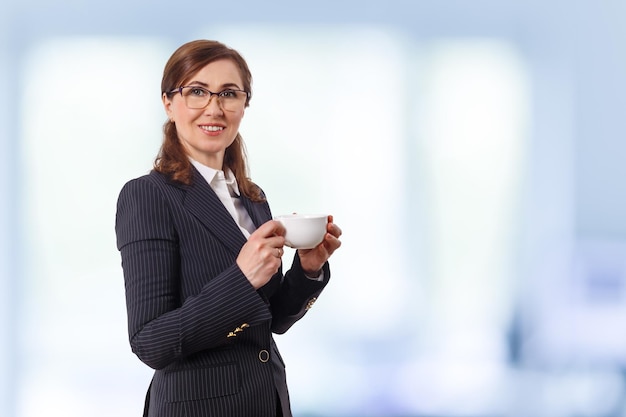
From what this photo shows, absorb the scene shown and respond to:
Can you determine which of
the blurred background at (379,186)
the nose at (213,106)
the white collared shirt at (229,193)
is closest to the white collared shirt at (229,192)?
the white collared shirt at (229,193)

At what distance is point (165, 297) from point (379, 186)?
247 cm

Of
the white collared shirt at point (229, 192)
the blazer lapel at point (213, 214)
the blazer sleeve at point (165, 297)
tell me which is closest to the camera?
the blazer sleeve at point (165, 297)

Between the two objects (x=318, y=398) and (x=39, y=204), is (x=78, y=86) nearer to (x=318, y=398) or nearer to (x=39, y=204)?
(x=39, y=204)

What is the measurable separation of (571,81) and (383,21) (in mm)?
1009

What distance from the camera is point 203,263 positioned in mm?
1333

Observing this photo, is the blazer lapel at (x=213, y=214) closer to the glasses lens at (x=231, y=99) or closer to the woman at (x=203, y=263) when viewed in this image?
the woman at (x=203, y=263)

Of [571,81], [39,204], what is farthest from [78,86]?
[571,81]

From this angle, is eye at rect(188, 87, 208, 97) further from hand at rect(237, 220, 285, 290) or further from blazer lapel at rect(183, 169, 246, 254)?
hand at rect(237, 220, 285, 290)

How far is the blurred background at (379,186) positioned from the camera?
3.57 m

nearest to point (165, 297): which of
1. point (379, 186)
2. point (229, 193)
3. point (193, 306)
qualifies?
point (193, 306)

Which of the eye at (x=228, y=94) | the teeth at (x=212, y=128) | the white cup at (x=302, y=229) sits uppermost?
the eye at (x=228, y=94)

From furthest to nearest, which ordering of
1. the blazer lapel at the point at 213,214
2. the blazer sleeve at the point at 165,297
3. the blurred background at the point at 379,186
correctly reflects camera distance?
the blurred background at the point at 379,186 → the blazer lapel at the point at 213,214 → the blazer sleeve at the point at 165,297

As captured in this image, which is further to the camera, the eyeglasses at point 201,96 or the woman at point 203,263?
the eyeglasses at point 201,96

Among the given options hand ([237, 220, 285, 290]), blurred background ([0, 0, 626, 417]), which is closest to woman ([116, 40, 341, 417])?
hand ([237, 220, 285, 290])
